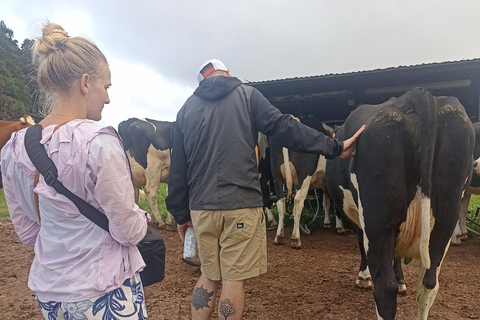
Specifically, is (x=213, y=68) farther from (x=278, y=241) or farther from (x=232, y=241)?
(x=278, y=241)

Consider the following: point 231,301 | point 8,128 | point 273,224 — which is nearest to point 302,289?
point 231,301

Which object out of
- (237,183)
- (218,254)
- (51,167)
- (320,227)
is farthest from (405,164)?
(320,227)

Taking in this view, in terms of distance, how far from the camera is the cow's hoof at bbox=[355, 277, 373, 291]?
169 inches

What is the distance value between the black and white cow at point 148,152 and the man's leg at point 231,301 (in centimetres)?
626

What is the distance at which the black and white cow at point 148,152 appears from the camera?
863 cm

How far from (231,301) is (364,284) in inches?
97.5

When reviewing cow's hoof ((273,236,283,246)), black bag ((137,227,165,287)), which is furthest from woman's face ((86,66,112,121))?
cow's hoof ((273,236,283,246))

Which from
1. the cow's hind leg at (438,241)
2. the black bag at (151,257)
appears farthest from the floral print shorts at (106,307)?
the cow's hind leg at (438,241)

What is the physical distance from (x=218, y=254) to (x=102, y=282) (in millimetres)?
1305

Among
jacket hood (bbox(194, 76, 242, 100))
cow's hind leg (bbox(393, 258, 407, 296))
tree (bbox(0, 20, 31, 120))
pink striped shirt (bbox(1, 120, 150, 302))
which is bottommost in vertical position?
cow's hind leg (bbox(393, 258, 407, 296))

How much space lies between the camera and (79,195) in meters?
1.36

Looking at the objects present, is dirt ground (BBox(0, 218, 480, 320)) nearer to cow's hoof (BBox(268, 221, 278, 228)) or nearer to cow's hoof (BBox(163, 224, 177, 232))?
cow's hoof (BBox(163, 224, 177, 232))

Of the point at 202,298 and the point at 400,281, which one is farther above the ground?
the point at 202,298

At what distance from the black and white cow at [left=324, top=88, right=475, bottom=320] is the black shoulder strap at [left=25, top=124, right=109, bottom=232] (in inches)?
77.8
